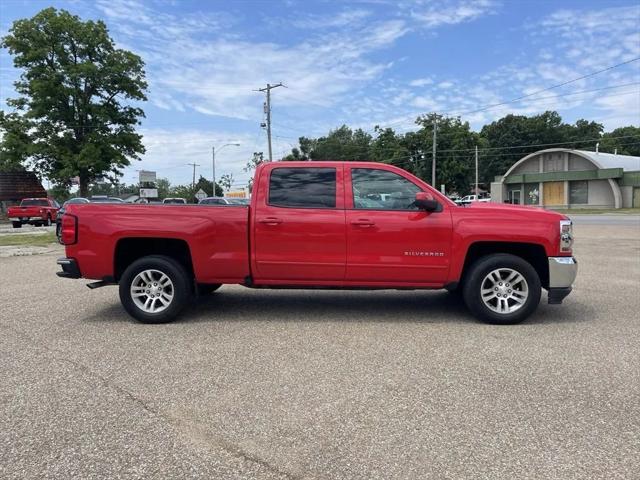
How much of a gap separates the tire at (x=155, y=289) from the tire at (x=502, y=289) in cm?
338

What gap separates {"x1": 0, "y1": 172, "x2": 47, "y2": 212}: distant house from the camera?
45000 mm

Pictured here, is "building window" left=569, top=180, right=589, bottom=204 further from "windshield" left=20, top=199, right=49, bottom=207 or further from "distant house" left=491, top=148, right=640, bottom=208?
"windshield" left=20, top=199, right=49, bottom=207

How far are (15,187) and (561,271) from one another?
50384 millimetres

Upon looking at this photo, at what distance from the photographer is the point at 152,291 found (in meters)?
6.02

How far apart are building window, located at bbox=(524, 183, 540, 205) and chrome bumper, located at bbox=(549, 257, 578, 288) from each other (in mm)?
57618

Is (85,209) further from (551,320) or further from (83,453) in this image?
(551,320)

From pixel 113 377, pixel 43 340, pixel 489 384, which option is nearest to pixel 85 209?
pixel 43 340

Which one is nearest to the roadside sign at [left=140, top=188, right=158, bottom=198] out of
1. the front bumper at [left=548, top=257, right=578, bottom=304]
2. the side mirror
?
the side mirror

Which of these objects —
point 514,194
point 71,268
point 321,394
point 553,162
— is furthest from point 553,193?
point 321,394

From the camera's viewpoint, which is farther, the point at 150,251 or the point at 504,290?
the point at 150,251

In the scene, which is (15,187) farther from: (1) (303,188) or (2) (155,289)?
(1) (303,188)

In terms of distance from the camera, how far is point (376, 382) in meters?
4.11

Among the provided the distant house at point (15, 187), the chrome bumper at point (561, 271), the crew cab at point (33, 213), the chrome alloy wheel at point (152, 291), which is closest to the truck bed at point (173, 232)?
the chrome alloy wheel at point (152, 291)

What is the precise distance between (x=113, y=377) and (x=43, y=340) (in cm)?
166
